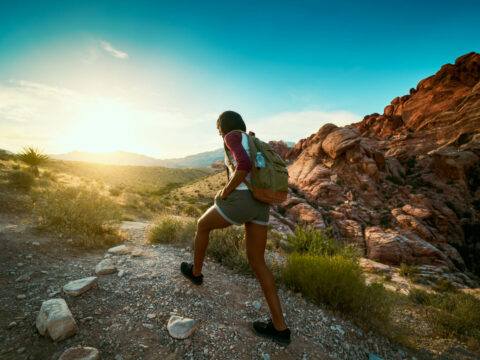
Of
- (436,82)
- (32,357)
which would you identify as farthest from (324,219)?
(436,82)

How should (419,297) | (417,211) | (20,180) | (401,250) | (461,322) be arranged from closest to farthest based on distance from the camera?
(461,322) → (419,297) → (20,180) → (401,250) → (417,211)

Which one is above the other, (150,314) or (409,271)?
(150,314)

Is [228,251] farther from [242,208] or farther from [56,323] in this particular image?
[56,323]

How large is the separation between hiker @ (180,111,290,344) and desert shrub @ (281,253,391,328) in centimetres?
109

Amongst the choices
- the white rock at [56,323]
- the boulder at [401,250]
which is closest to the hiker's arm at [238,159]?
the white rock at [56,323]

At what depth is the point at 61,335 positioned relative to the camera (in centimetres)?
167

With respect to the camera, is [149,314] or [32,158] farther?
[32,158]

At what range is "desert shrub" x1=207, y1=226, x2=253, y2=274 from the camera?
11.9ft

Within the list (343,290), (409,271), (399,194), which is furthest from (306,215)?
(343,290)

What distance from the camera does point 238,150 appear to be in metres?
1.88

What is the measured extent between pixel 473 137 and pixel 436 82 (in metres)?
30.9

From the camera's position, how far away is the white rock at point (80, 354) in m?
1.49

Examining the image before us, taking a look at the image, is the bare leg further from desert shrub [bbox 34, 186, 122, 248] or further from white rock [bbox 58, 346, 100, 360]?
desert shrub [bbox 34, 186, 122, 248]

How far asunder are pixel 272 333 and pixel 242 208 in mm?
1363
